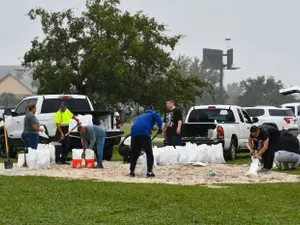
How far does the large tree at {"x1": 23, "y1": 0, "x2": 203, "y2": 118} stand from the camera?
31.1 meters

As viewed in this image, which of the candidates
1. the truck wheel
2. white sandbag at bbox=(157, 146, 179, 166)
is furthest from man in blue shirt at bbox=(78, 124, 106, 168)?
the truck wheel

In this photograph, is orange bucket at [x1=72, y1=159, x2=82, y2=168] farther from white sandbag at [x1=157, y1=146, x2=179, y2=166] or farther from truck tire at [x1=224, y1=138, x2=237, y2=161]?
truck tire at [x1=224, y1=138, x2=237, y2=161]

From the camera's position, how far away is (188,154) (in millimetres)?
21047

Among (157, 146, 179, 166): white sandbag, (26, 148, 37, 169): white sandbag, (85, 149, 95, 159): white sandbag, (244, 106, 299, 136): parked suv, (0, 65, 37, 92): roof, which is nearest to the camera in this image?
(26, 148, 37, 169): white sandbag

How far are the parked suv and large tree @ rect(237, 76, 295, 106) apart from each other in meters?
58.3

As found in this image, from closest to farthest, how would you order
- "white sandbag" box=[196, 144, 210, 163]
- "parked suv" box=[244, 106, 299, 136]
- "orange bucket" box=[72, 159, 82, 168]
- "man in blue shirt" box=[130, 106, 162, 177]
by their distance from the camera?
1. "man in blue shirt" box=[130, 106, 162, 177]
2. "orange bucket" box=[72, 159, 82, 168]
3. "white sandbag" box=[196, 144, 210, 163]
4. "parked suv" box=[244, 106, 299, 136]

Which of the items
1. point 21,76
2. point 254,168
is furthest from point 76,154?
point 21,76

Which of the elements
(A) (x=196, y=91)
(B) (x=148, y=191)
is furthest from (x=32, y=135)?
(A) (x=196, y=91)

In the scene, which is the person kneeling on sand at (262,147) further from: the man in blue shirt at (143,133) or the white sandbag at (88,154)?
the white sandbag at (88,154)

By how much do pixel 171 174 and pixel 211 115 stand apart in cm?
687

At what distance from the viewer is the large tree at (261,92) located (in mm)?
97062

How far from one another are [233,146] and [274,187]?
9455 mm

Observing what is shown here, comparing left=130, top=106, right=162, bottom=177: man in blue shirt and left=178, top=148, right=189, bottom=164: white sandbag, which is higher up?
left=130, top=106, right=162, bottom=177: man in blue shirt

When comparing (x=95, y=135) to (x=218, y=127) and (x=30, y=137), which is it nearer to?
(x=30, y=137)
